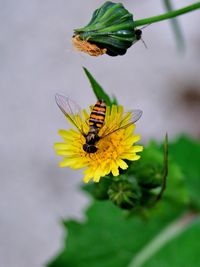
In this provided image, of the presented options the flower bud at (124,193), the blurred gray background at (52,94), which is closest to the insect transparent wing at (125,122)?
the flower bud at (124,193)

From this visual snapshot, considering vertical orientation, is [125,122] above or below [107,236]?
above

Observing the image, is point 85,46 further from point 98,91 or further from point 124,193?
point 124,193

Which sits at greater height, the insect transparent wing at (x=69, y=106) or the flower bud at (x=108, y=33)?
the flower bud at (x=108, y=33)

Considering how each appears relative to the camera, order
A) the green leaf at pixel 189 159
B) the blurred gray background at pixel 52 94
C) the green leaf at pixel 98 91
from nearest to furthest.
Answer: the green leaf at pixel 98 91 → the green leaf at pixel 189 159 → the blurred gray background at pixel 52 94

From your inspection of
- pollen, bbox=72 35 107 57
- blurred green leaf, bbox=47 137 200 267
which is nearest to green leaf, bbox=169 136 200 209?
blurred green leaf, bbox=47 137 200 267

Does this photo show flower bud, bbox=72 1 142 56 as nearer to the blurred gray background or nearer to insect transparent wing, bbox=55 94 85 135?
insect transparent wing, bbox=55 94 85 135

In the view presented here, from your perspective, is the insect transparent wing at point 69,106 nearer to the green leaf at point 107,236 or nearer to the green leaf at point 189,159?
the green leaf at point 107,236

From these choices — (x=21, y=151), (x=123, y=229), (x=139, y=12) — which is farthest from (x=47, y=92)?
(x=123, y=229)

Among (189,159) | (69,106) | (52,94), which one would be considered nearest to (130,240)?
(189,159)
